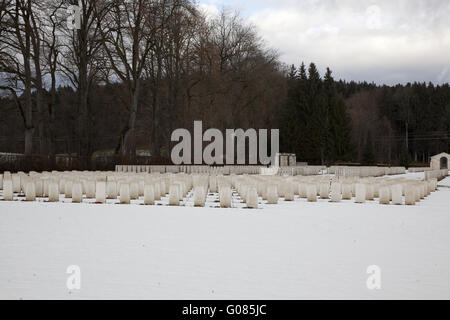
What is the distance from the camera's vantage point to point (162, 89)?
4809cm

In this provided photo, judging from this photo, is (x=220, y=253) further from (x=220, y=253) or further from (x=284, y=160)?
(x=284, y=160)

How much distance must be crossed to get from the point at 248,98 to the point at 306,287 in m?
49.5

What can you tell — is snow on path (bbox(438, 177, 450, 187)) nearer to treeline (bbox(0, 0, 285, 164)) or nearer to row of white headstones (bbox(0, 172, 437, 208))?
row of white headstones (bbox(0, 172, 437, 208))

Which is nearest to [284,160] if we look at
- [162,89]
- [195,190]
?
[162,89]

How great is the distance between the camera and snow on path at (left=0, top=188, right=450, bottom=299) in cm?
604

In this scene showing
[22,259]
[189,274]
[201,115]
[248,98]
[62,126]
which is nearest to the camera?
[189,274]

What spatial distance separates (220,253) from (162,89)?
1630 inches

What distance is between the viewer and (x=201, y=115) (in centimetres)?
4472

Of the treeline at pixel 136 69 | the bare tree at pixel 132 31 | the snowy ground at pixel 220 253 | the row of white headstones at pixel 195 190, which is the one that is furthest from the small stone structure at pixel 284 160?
the snowy ground at pixel 220 253

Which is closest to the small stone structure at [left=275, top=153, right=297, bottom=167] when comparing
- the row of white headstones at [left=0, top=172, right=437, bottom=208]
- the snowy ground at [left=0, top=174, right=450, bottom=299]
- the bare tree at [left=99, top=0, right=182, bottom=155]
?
the bare tree at [left=99, top=0, right=182, bottom=155]

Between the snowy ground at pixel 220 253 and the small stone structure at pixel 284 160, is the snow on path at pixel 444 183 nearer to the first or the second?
the snowy ground at pixel 220 253

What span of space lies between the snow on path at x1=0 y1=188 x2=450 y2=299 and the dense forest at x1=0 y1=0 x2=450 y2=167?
66.1 feet
